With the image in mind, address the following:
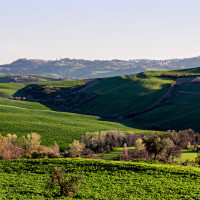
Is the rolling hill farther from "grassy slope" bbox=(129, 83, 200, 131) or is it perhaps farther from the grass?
the grass

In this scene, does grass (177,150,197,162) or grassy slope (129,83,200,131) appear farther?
grassy slope (129,83,200,131)

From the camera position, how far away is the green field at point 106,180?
114ft

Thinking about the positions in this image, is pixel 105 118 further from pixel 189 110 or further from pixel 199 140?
pixel 199 140

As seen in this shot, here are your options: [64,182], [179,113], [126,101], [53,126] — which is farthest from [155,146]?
[126,101]

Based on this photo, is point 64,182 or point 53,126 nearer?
point 64,182

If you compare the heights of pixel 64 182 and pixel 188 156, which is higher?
pixel 64 182

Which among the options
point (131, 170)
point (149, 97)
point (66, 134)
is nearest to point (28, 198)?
point (131, 170)

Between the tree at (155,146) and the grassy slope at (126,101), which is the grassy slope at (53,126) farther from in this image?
the tree at (155,146)

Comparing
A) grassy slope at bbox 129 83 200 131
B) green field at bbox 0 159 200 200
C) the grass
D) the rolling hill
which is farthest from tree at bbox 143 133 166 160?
grassy slope at bbox 129 83 200 131

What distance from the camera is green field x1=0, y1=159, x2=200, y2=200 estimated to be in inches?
1372

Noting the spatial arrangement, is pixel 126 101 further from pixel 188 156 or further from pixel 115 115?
pixel 188 156

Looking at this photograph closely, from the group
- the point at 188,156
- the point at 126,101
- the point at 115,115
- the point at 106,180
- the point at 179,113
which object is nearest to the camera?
the point at 106,180

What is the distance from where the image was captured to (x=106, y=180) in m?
40.7

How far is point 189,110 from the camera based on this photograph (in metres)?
148
